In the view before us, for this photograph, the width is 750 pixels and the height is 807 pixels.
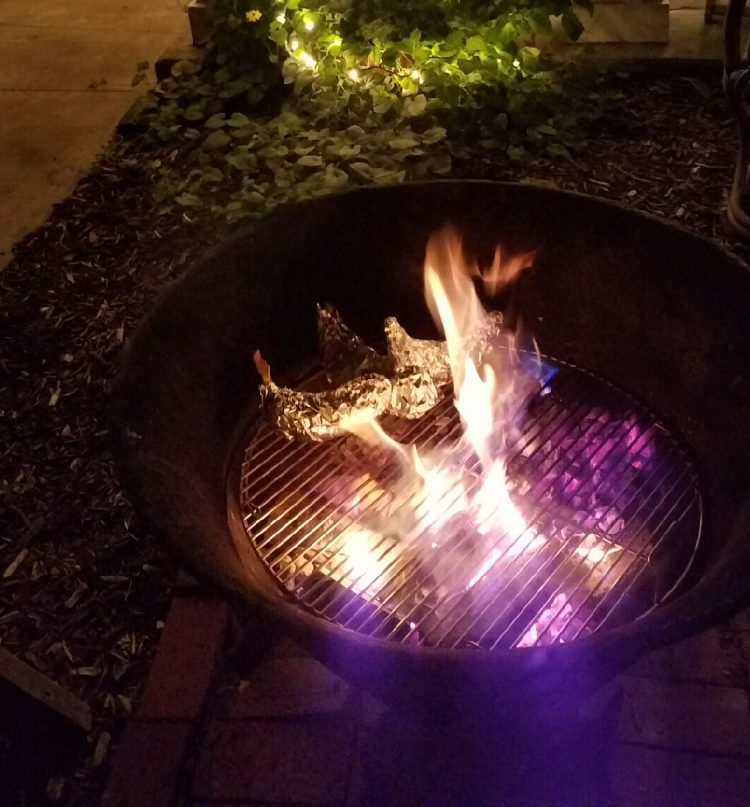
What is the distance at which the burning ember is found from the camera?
117 centimetres

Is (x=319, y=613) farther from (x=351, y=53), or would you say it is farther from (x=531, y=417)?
(x=351, y=53)

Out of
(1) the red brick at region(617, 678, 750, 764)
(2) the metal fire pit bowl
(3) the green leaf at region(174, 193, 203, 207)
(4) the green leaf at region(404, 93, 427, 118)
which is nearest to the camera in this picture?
(2) the metal fire pit bowl

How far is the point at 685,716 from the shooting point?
4.20ft

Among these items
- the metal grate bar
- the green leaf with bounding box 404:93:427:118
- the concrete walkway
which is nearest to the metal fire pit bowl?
the metal grate bar

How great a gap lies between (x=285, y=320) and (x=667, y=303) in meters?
0.73

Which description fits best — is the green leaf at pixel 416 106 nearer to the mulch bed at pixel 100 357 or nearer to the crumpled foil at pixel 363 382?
the mulch bed at pixel 100 357

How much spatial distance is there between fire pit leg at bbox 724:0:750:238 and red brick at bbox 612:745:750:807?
1.45m

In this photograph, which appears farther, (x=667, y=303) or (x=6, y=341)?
(x=6, y=341)

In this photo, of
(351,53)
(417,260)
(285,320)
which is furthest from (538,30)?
(285,320)

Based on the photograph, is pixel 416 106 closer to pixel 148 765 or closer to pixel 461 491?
pixel 461 491

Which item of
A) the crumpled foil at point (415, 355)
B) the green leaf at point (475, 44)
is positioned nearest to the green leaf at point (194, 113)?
the green leaf at point (475, 44)

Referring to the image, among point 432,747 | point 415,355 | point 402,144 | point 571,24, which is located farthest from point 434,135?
point 432,747

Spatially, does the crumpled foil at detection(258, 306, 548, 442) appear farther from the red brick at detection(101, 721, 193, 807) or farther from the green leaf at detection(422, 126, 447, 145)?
the green leaf at detection(422, 126, 447, 145)

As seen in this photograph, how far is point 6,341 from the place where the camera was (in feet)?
6.85
